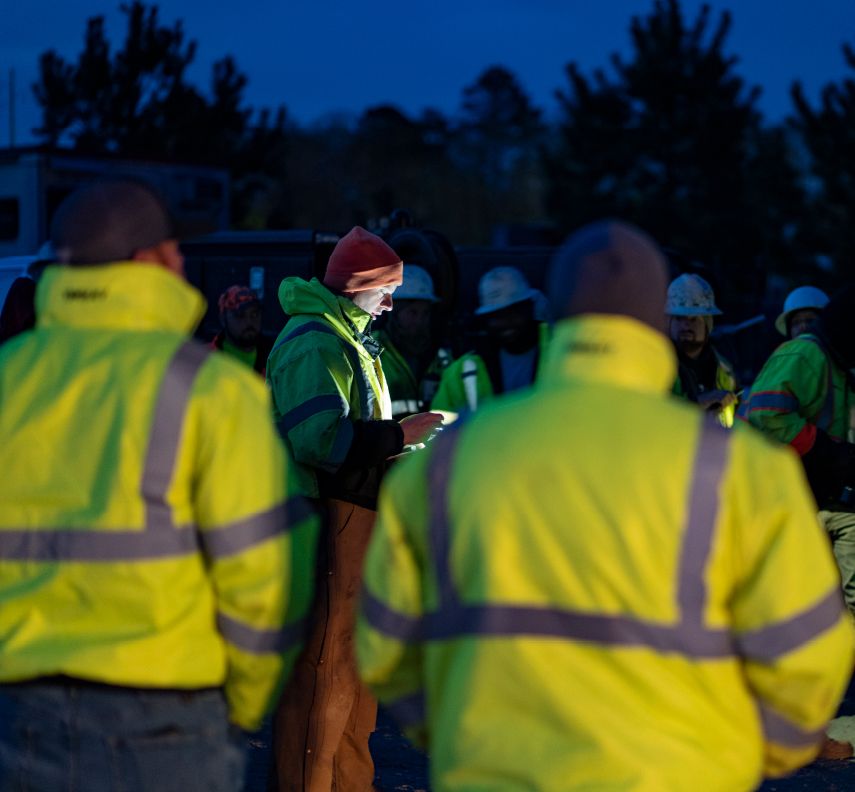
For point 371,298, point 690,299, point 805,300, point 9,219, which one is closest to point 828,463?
point 690,299

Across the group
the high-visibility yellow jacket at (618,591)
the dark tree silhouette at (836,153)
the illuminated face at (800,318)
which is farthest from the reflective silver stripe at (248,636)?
the dark tree silhouette at (836,153)

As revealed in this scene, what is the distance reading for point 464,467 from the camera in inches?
104

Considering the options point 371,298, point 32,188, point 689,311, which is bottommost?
point 689,311

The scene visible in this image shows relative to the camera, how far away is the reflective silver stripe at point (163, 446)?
2.89 m

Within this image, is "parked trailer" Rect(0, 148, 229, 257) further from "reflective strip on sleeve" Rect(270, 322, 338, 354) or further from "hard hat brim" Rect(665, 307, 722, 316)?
"reflective strip on sleeve" Rect(270, 322, 338, 354)

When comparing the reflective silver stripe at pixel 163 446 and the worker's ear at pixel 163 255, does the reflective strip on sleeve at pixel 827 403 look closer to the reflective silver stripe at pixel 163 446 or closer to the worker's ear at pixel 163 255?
the worker's ear at pixel 163 255

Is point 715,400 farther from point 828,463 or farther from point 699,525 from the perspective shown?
point 699,525

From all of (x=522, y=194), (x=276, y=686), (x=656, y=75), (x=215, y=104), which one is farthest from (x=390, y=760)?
(x=522, y=194)

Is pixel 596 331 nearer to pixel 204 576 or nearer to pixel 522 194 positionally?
pixel 204 576

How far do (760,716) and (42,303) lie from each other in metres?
1.64

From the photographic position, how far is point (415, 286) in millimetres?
8539

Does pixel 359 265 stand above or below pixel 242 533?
above

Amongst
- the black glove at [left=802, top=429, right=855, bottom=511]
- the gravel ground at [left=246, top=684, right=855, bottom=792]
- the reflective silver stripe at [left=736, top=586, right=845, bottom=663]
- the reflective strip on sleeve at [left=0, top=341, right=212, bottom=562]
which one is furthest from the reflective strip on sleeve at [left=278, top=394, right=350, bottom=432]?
the black glove at [left=802, top=429, right=855, bottom=511]

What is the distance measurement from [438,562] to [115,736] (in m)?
0.78
